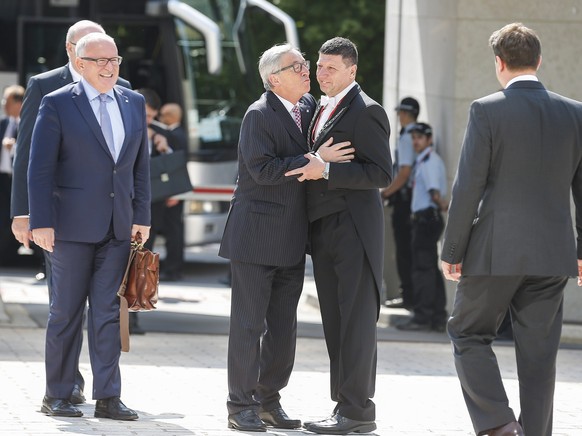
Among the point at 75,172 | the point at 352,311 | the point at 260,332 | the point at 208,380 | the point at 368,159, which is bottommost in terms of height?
the point at 208,380

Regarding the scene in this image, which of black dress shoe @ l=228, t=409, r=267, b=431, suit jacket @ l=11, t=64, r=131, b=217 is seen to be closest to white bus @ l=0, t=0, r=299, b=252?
suit jacket @ l=11, t=64, r=131, b=217

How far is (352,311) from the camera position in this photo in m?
6.89

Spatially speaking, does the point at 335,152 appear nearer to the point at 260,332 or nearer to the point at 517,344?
the point at 260,332

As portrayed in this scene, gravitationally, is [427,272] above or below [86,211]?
below

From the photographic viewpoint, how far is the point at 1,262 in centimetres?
1653

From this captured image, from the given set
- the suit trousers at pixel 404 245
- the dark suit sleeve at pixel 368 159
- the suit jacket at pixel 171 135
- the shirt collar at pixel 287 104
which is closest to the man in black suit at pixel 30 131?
the shirt collar at pixel 287 104

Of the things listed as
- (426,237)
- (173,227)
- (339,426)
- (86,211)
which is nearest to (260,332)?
(339,426)

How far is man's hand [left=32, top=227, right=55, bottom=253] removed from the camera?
6.99m

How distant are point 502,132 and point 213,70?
9.88m

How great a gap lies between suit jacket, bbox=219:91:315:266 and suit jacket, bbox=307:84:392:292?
0.35 feet

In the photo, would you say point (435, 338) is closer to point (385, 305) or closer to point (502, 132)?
point (385, 305)

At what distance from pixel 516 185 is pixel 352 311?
1123mm

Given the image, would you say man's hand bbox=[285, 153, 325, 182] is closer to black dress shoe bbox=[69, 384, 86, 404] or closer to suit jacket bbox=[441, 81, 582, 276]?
suit jacket bbox=[441, 81, 582, 276]

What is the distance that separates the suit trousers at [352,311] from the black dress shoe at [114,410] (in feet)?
3.36
